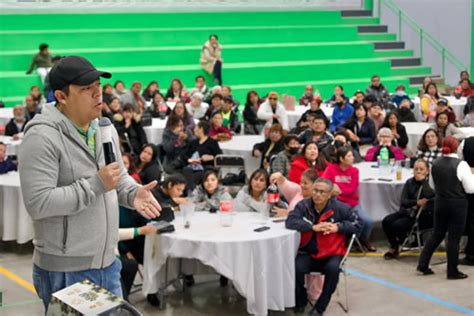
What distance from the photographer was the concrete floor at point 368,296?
6.81 meters

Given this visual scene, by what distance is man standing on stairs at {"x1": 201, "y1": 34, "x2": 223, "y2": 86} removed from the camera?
2011 cm

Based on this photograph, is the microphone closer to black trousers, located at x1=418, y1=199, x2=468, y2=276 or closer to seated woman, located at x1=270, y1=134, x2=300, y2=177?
black trousers, located at x1=418, y1=199, x2=468, y2=276

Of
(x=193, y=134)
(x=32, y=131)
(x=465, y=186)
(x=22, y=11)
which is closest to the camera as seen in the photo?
(x=32, y=131)

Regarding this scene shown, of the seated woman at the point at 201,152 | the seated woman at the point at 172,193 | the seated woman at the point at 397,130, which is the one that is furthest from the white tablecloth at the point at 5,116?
the seated woman at the point at 172,193

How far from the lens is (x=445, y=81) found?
938 inches

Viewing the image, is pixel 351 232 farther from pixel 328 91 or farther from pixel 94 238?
pixel 328 91

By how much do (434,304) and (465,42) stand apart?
18558 mm

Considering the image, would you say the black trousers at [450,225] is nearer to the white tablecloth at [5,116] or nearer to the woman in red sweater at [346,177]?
the woman in red sweater at [346,177]

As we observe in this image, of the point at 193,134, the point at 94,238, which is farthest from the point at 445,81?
the point at 94,238

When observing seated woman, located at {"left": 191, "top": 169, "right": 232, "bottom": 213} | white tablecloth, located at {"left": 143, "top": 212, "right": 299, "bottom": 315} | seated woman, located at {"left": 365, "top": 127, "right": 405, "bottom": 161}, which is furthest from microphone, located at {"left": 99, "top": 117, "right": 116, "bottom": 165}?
seated woman, located at {"left": 365, "top": 127, "right": 405, "bottom": 161}

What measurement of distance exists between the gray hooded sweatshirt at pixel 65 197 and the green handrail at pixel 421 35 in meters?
21.6

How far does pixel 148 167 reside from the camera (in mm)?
9477

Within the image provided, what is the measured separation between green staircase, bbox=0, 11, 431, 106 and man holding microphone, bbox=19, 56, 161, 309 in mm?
16062

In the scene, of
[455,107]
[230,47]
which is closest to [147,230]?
[455,107]
